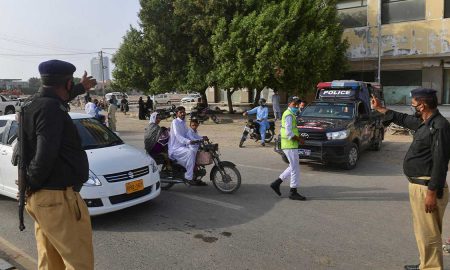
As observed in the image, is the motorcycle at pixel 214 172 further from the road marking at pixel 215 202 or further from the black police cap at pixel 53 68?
the black police cap at pixel 53 68

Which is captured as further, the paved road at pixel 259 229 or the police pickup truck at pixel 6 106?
the police pickup truck at pixel 6 106

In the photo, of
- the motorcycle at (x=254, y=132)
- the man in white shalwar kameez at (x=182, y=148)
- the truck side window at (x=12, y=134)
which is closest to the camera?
the truck side window at (x=12, y=134)

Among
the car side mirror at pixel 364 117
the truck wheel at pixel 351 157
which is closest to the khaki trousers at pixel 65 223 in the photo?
the truck wheel at pixel 351 157

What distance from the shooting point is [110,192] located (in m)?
5.77

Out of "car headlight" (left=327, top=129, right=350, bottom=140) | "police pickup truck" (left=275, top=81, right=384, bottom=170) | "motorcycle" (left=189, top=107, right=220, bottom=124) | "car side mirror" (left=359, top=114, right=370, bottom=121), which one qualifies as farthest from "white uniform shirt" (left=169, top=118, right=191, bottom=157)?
"motorcycle" (left=189, top=107, right=220, bottom=124)

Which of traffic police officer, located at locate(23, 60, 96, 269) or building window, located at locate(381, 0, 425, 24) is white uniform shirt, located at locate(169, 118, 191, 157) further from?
building window, located at locate(381, 0, 425, 24)

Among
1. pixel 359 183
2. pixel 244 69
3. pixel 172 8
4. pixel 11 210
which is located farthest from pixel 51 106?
pixel 172 8

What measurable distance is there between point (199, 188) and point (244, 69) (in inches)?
509

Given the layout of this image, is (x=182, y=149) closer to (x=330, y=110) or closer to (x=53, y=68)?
(x=53, y=68)

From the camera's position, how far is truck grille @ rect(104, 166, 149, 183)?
5820mm

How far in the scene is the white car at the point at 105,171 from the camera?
5723 millimetres

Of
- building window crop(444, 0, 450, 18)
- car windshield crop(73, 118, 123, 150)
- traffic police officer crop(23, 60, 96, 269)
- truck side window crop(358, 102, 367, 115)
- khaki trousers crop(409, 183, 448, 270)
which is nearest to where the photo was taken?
traffic police officer crop(23, 60, 96, 269)

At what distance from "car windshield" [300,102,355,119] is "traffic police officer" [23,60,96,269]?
8761 millimetres

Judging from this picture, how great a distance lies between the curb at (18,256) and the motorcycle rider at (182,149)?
3208 millimetres
